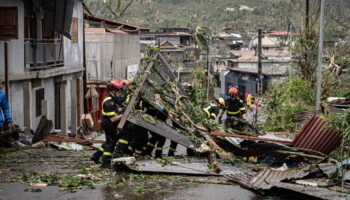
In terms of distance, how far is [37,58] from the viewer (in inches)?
849

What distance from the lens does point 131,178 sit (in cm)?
945

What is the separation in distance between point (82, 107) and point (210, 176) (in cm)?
1942

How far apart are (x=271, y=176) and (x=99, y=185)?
8.84ft

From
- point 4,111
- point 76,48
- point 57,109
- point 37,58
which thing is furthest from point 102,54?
point 4,111

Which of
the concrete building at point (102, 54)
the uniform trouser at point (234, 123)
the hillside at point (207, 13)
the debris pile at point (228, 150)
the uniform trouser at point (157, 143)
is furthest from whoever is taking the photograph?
the hillside at point (207, 13)

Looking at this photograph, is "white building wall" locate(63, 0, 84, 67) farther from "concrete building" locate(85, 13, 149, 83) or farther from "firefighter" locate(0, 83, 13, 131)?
A: "firefighter" locate(0, 83, 13, 131)

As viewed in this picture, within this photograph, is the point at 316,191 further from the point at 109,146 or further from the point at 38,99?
the point at 38,99

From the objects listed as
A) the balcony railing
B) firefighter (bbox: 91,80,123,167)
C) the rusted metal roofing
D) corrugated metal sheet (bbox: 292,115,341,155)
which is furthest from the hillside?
the rusted metal roofing

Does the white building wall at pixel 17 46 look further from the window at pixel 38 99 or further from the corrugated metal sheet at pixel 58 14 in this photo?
the window at pixel 38 99

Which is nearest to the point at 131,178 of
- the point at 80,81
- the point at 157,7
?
the point at 80,81

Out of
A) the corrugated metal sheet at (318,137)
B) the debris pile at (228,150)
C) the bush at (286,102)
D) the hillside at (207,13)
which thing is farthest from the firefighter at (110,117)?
the hillside at (207,13)

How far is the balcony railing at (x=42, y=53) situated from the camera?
68.2ft

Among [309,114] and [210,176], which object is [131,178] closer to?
[210,176]

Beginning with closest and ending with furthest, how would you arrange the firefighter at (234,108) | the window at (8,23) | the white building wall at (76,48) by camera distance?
the firefighter at (234,108) < the window at (8,23) < the white building wall at (76,48)
